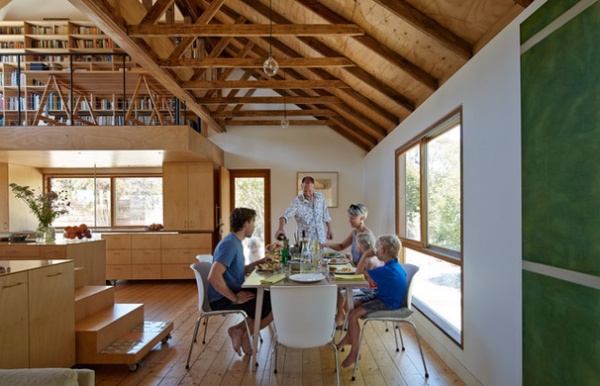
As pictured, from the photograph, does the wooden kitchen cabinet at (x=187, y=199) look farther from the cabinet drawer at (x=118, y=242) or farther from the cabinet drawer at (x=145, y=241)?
the cabinet drawer at (x=118, y=242)

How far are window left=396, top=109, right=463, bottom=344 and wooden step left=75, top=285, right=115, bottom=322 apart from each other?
3142 mm

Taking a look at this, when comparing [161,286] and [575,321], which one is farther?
[161,286]

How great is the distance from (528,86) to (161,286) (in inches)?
239

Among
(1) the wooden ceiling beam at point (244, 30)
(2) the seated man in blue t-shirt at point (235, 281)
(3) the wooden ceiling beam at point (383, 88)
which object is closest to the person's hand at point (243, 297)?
(2) the seated man in blue t-shirt at point (235, 281)

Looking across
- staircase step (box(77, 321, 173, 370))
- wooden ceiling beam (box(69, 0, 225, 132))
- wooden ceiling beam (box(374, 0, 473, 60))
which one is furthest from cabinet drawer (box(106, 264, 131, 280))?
wooden ceiling beam (box(374, 0, 473, 60))

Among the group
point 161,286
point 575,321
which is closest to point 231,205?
point 161,286

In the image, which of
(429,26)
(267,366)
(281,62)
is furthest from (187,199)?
(429,26)

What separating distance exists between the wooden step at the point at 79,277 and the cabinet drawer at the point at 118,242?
8.36 ft

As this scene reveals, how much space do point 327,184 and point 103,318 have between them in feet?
17.0

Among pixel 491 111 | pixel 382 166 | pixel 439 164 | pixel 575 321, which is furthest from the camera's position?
pixel 382 166

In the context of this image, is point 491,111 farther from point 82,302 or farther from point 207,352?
point 82,302

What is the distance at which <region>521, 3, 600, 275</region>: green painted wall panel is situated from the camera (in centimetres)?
145

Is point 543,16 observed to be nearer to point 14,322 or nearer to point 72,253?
point 14,322

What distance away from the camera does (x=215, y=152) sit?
684cm
